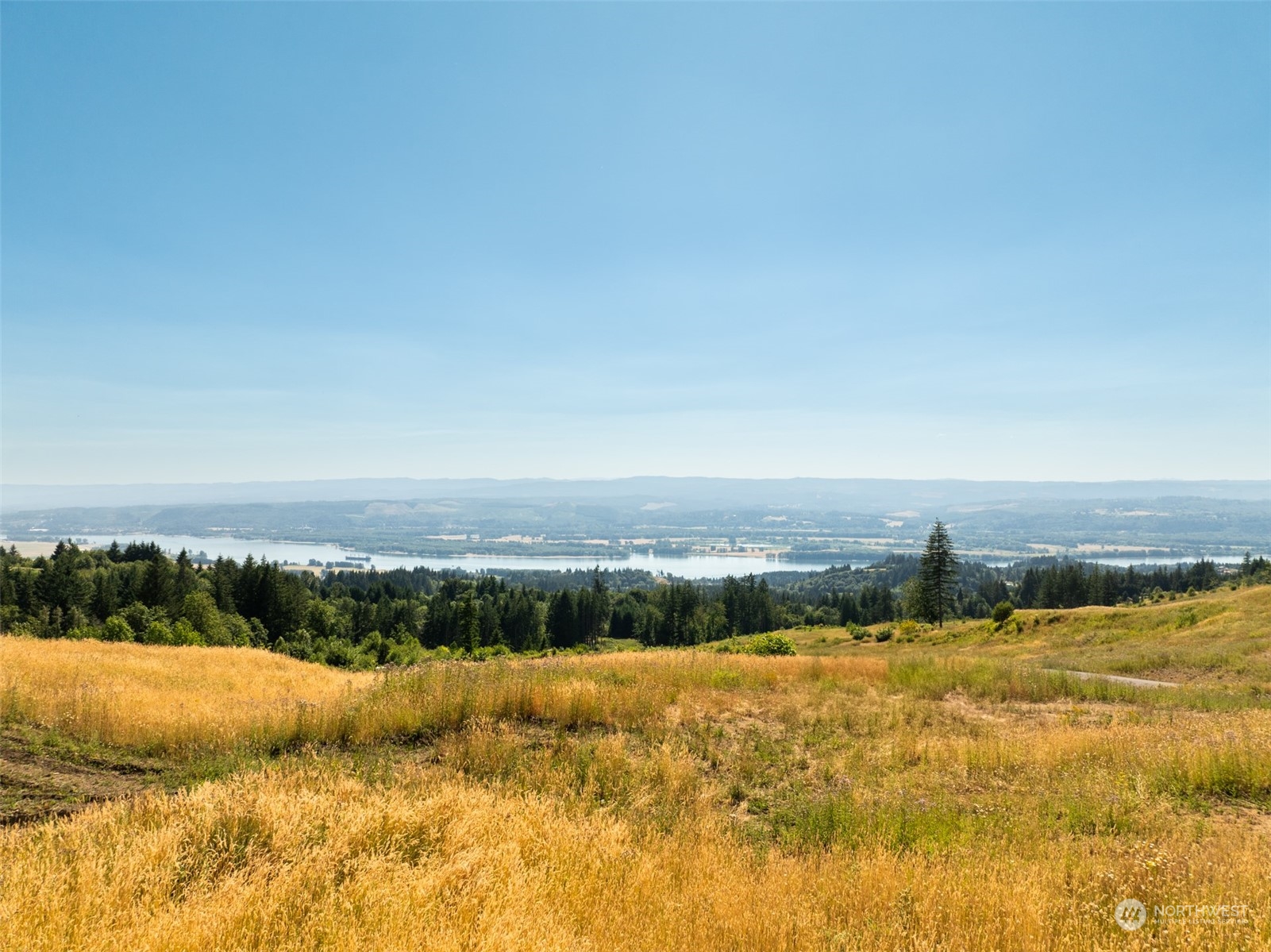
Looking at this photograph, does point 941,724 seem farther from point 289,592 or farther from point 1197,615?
point 289,592

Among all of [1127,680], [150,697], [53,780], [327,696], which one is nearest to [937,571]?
[1127,680]

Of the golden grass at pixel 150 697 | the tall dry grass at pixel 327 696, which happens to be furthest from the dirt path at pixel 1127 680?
the golden grass at pixel 150 697

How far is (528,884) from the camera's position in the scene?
4.52 metres

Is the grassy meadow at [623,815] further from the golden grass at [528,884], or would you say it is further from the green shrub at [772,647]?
the green shrub at [772,647]

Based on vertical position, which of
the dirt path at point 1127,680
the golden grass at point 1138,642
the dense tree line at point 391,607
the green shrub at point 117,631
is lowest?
the dense tree line at point 391,607

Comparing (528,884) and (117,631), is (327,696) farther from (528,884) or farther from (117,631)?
(117,631)

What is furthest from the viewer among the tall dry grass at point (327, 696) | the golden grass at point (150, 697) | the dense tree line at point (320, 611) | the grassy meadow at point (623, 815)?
the dense tree line at point (320, 611)

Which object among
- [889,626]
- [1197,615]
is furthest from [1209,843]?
[889,626]

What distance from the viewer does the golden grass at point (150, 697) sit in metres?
8.78

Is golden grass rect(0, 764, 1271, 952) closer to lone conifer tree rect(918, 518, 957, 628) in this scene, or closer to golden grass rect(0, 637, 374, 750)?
golden grass rect(0, 637, 374, 750)

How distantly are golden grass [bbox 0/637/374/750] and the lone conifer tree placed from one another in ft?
196

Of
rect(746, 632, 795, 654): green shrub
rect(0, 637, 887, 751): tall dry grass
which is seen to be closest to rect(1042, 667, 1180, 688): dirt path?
rect(0, 637, 887, 751): tall dry grass

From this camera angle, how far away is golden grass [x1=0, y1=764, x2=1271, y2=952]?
368cm

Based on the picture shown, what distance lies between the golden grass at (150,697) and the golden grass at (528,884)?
11.2 ft
